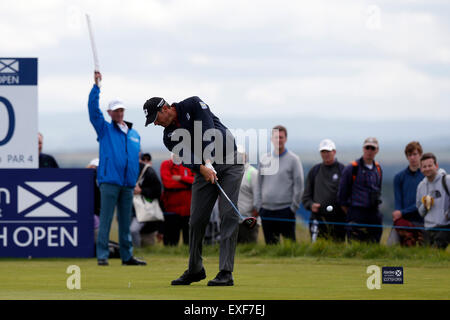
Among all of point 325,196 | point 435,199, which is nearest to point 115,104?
point 325,196

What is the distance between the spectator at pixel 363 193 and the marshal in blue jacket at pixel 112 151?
3490 mm

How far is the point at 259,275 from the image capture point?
11023mm

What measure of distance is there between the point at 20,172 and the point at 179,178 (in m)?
2.75

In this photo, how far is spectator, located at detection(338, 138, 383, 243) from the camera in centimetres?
1458

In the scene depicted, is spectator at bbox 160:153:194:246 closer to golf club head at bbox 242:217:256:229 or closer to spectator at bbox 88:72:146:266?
spectator at bbox 88:72:146:266

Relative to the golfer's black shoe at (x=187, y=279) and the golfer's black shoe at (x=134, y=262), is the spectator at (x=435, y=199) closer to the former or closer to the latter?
the golfer's black shoe at (x=134, y=262)

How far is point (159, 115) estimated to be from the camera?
30.2 ft

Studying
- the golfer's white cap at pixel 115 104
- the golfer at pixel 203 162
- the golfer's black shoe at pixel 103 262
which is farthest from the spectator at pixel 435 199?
the golfer at pixel 203 162

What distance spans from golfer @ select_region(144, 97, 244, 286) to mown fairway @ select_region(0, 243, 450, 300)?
349 mm

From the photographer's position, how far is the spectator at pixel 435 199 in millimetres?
13750

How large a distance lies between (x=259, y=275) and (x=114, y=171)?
3303 mm

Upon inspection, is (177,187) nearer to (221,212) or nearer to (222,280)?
(221,212)
